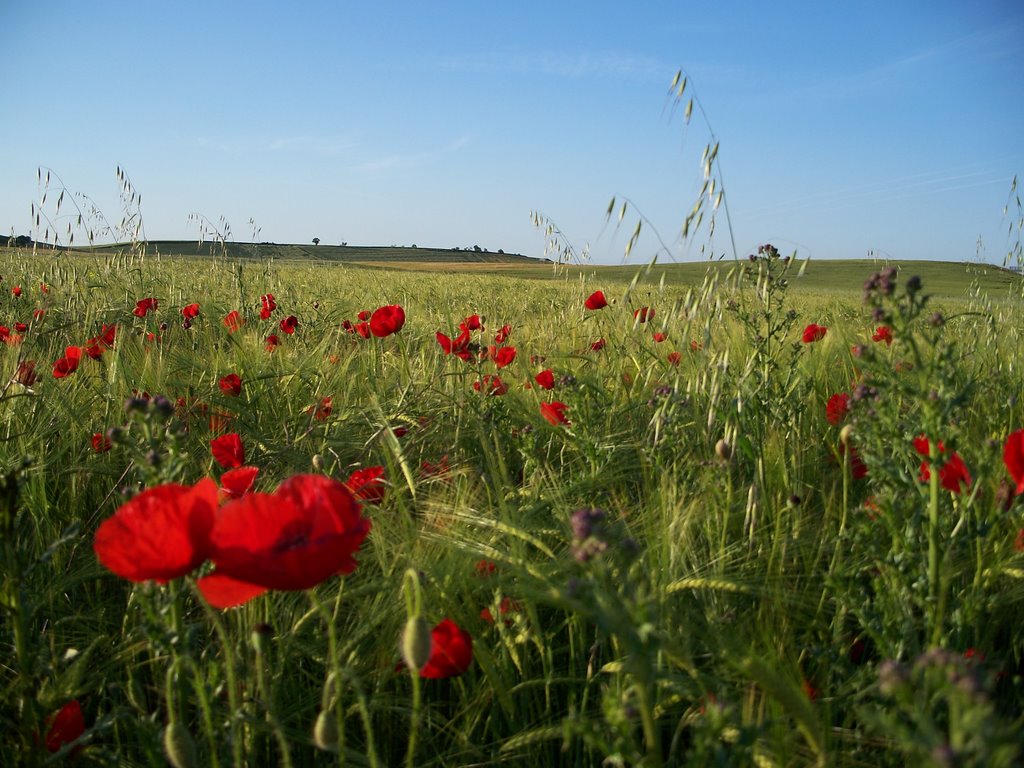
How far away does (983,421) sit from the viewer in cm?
179

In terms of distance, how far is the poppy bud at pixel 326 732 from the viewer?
66cm

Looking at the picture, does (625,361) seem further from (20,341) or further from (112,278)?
(112,278)

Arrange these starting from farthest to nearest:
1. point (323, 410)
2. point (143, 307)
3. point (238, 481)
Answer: point (143, 307), point (323, 410), point (238, 481)

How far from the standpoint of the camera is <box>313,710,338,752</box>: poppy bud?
0.66m

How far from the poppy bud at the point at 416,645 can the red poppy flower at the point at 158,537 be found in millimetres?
204

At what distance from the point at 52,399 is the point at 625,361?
5.72ft

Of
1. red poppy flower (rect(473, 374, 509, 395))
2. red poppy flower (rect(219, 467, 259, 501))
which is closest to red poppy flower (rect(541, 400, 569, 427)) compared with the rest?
red poppy flower (rect(473, 374, 509, 395))

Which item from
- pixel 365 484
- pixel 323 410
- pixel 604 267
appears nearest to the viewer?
pixel 365 484

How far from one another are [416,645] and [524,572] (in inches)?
11.9

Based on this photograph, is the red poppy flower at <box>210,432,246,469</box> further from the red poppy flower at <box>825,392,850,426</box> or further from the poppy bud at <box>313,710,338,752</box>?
the red poppy flower at <box>825,392,850,426</box>

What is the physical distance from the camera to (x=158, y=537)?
2.13 ft

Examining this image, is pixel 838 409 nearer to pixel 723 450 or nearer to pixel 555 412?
pixel 723 450

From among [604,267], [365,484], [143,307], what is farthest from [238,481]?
[604,267]

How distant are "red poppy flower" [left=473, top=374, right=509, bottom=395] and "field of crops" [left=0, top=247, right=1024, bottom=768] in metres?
0.05
